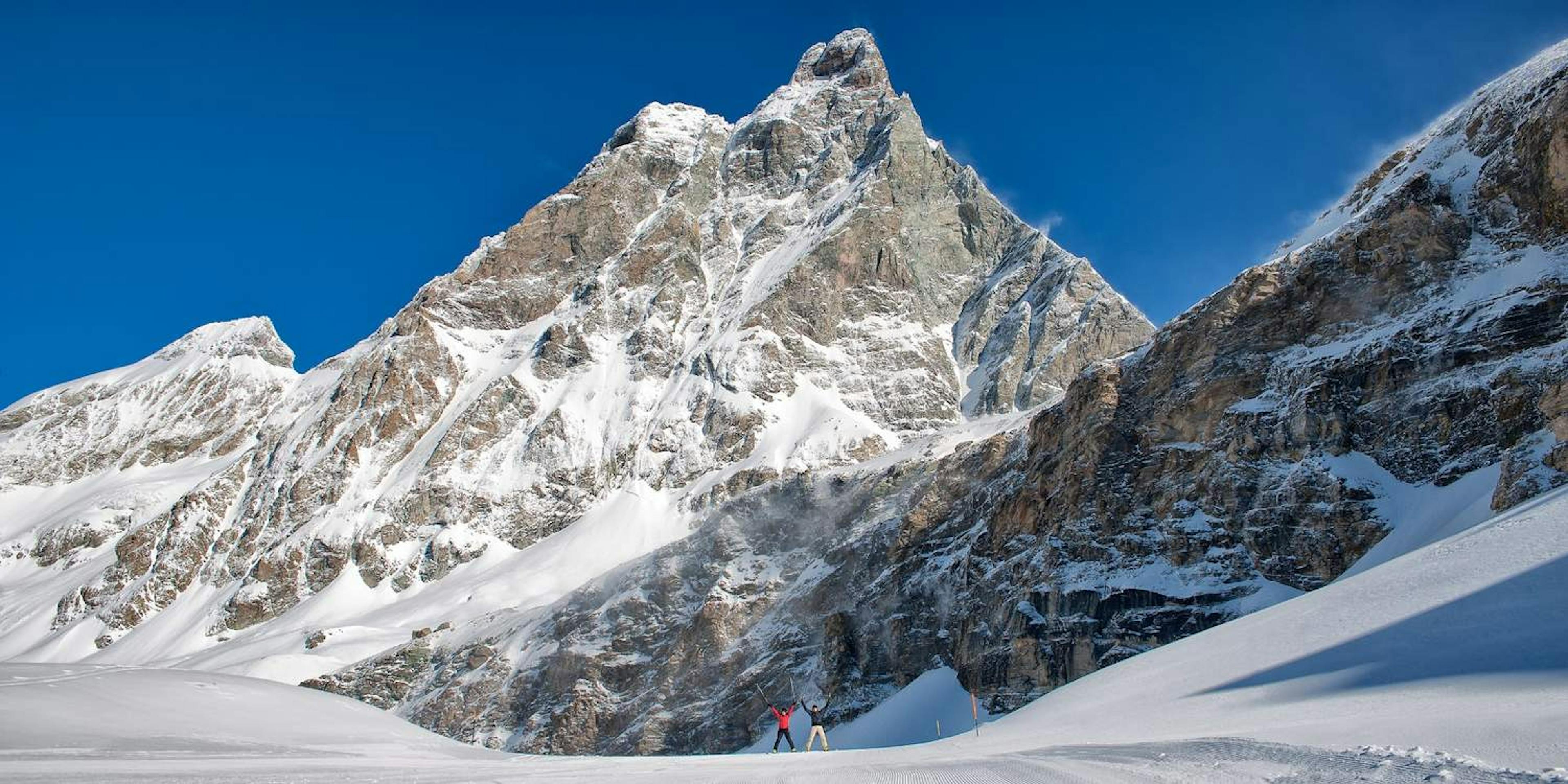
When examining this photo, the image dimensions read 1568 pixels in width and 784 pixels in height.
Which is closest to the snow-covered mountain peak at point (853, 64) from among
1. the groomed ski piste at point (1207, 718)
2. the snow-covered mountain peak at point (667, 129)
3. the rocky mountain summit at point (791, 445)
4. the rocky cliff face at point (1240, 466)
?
the rocky mountain summit at point (791, 445)

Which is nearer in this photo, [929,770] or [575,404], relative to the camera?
[929,770]

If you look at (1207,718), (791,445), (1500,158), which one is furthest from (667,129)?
(1207,718)

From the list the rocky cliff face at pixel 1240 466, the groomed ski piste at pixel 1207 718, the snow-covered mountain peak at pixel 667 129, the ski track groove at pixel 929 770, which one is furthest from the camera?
the snow-covered mountain peak at pixel 667 129

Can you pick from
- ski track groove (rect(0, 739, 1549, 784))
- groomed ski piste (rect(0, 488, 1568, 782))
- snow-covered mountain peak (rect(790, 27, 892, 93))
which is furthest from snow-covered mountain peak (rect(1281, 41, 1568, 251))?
snow-covered mountain peak (rect(790, 27, 892, 93))

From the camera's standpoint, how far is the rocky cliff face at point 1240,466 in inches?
1521

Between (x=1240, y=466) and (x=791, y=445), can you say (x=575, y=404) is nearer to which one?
(x=791, y=445)

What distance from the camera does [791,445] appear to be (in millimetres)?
115812

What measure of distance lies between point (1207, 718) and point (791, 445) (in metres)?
103

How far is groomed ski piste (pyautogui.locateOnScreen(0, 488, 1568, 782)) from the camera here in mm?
8258

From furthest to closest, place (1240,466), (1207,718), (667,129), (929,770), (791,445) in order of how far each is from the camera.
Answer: (667,129)
(791,445)
(1240,466)
(1207,718)
(929,770)

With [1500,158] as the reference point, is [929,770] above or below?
below

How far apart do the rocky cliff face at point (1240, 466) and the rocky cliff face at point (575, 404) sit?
120 ft

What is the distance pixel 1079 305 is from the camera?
127 m

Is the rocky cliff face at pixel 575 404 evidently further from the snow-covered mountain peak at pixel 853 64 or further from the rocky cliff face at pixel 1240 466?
the rocky cliff face at pixel 1240 466
